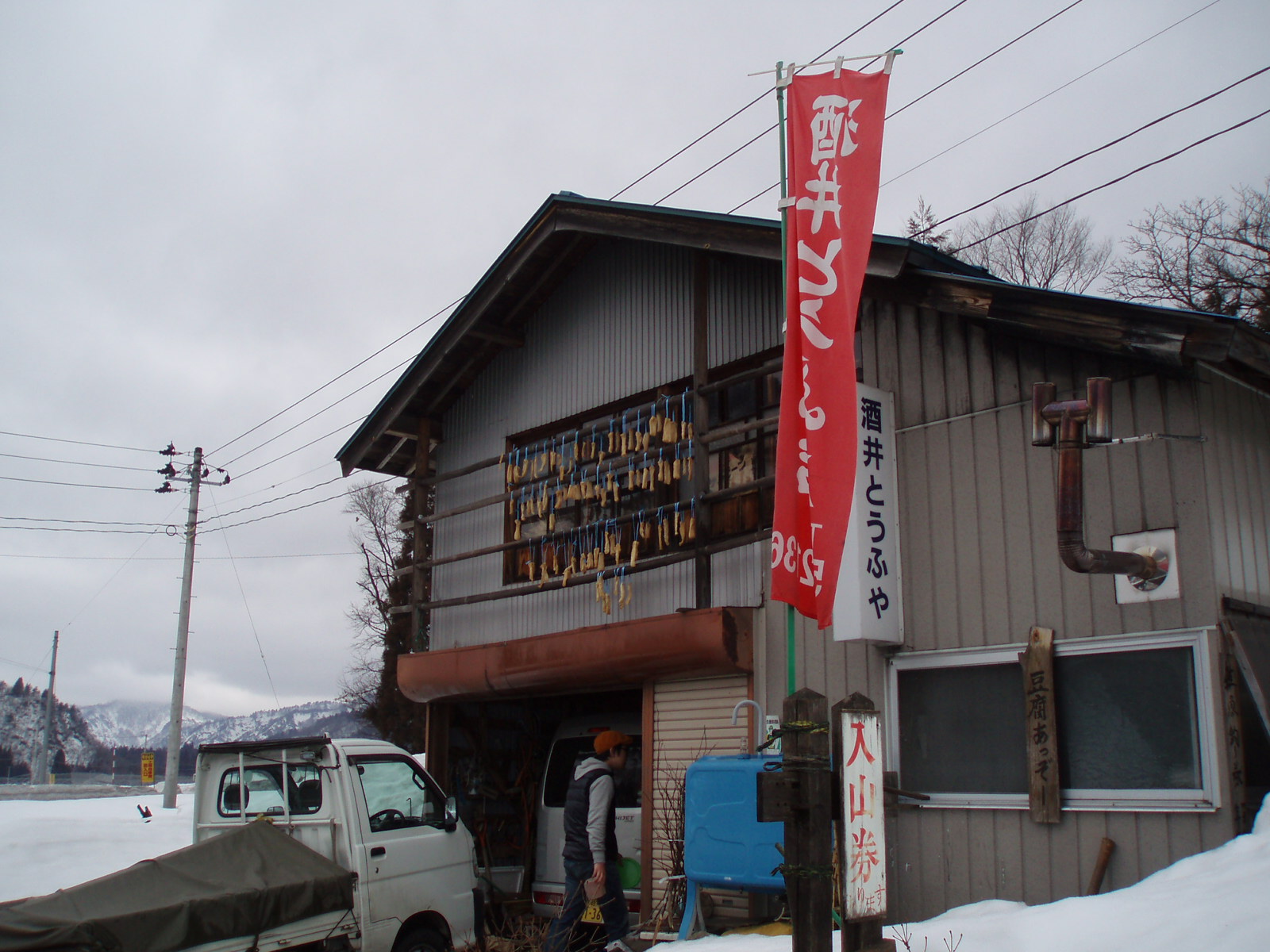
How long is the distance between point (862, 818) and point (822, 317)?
3.02 metres

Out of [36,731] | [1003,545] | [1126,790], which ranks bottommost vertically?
[36,731]

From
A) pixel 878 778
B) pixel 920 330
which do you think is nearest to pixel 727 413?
pixel 920 330

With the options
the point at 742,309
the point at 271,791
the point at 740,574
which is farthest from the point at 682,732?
the point at 742,309

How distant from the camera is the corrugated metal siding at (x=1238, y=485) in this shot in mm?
6641

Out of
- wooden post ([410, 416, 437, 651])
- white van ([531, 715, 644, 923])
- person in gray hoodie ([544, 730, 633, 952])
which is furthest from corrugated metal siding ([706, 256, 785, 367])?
wooden post ([410, 416, 437, 651])

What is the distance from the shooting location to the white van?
35.4ft

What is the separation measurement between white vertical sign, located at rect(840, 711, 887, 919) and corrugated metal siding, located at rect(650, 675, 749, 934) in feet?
14.5

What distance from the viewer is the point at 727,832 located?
7.88 m

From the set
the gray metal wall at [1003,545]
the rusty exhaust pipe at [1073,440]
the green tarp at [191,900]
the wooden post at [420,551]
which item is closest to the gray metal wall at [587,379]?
the wooden post at [420,551]

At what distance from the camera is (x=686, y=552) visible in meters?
10.0

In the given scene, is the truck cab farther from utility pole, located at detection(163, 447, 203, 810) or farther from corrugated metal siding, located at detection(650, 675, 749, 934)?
utility pole, located at detection(163, 447, 203, 810)

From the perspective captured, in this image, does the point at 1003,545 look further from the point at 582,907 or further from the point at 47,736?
the point at 47,736

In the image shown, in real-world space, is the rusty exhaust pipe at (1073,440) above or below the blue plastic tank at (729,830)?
above

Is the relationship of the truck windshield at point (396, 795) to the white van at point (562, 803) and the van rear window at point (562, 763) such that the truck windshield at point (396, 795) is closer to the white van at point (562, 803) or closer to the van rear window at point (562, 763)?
the white van at point (562, 803)
